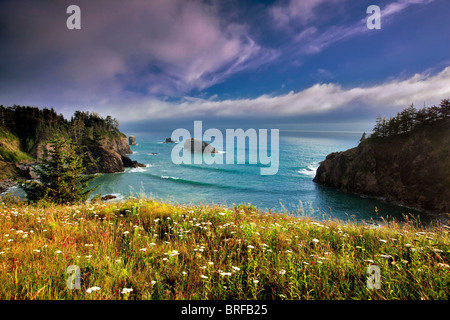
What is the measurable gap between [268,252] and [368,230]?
3.36 metres

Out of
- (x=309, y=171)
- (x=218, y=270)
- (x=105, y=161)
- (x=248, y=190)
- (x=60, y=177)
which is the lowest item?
(x=248, y=190)

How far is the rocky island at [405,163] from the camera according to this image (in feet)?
159

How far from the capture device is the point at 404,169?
5422 cm

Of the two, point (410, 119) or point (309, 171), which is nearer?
point (410, 119)

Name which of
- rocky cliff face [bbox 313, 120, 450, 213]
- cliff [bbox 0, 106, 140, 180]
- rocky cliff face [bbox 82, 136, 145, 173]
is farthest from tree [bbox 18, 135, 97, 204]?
rocky cliff face [bbox 313, 120, 450, 213]

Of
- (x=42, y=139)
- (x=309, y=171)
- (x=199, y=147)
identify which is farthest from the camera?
(x=199, y=147)

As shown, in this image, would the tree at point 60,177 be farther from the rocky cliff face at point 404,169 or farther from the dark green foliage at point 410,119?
the dark green foliage at point 410,119

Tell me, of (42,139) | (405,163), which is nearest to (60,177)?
(405,163)

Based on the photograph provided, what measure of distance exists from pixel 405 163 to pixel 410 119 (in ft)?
50.2

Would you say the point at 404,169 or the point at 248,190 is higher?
the point at 404,169

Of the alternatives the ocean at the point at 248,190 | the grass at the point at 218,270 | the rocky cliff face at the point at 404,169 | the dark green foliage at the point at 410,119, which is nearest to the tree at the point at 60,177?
the ocean at the point at 248,190

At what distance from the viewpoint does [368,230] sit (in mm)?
5414

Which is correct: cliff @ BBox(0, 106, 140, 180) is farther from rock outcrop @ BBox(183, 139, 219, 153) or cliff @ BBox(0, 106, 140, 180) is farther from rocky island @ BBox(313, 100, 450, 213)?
rocky island @ BBox(313, 100, 450, 213)

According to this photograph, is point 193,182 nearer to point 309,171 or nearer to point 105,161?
point 105,161
